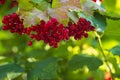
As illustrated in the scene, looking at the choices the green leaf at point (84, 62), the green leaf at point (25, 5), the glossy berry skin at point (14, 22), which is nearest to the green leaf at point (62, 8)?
the green leaf at point (25, 5)

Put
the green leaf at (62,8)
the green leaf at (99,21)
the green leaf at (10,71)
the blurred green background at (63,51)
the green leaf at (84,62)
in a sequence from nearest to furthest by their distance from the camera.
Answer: the green leaf at (62,8) < the green leaf at (99,21) < the green leaf at (10,71) < the green leaf at (84,62) < the blurred green background at (63,51)

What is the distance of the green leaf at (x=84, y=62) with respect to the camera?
2.22 m

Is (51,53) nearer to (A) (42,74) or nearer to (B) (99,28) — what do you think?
(A) (42,74)

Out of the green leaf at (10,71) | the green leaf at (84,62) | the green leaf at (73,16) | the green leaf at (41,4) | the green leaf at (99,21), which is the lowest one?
the green leaf at (84,62)

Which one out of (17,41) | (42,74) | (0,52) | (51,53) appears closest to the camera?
(42,74)

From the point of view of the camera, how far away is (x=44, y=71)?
205 centimetres

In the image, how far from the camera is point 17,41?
2.84m

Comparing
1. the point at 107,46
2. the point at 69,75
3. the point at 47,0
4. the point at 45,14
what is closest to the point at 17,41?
the point at 69,75

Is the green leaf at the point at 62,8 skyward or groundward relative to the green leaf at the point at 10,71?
skyward

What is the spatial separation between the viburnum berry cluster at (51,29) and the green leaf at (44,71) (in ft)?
1.51

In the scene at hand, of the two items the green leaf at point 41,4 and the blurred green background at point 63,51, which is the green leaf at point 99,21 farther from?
the blurred green background at point 63,51

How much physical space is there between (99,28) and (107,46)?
1.09 m

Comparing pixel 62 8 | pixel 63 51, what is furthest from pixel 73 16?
pixel 63 51

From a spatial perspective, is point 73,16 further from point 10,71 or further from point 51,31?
point 10,71
